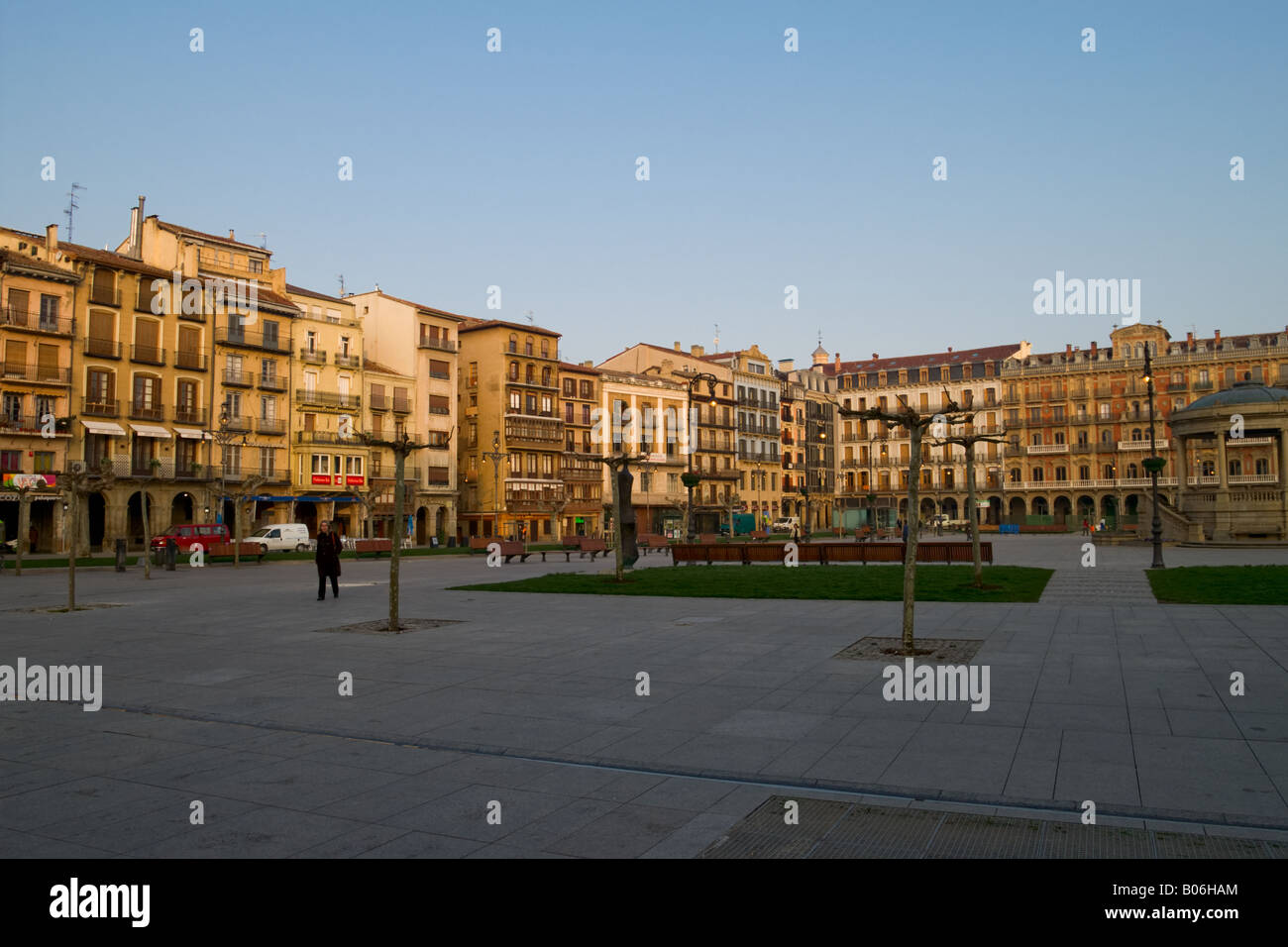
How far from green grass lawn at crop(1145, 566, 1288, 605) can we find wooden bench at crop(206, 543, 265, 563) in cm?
3309

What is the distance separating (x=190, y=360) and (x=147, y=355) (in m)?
2.54

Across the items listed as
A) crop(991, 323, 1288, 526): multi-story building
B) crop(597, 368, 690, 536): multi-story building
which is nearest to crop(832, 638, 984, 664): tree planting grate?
crop(597, 368, 690, 536): multi-story building

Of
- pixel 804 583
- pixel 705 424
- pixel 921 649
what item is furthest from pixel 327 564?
pixel 705 424

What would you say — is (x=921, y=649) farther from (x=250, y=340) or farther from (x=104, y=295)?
(x=250, y=340)

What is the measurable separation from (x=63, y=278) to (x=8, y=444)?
29.4ft

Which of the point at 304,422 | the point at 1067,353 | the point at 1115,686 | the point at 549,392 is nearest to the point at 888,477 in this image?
the point at 1067,353

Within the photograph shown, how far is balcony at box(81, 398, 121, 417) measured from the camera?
46.5 meters

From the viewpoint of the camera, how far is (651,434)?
8119cm

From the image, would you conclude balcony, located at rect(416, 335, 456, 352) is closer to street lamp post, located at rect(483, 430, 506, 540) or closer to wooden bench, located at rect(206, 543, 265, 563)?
street lamp post, located at rect(483, 430, 506, 540)

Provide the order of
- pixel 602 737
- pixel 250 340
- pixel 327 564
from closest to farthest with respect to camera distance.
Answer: pixel 602 737 → pixel 327 564 → pixel 250 340
